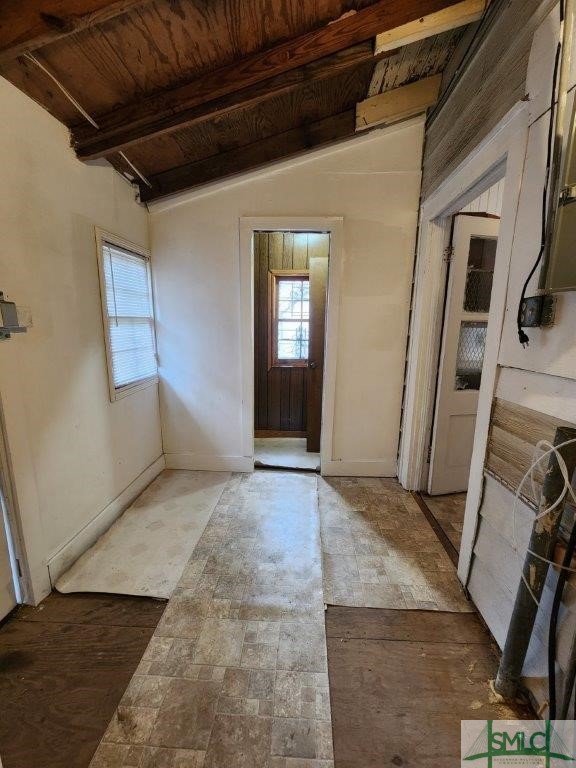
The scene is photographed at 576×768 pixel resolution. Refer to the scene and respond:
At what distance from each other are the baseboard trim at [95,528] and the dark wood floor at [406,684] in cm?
145

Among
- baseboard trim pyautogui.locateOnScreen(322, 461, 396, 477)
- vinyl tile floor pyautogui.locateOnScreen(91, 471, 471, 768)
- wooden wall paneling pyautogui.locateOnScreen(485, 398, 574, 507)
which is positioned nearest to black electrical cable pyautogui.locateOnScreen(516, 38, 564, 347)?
wooden wall paneling pyautogui.locateOnScreen(485, 398, 574, 507)

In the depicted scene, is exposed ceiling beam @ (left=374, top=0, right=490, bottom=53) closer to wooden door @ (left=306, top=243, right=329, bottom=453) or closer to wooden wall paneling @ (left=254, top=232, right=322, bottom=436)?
wooden door @ (left=306, top=243, right=329, bottom=453)

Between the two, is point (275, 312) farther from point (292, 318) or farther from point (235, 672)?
point (235, 672)

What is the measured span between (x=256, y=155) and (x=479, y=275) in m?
1.88

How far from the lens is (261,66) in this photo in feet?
5.00

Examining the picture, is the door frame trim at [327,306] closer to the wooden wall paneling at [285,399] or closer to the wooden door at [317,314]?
the wooden door at [317,314]

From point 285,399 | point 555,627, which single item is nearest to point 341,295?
point 285,399

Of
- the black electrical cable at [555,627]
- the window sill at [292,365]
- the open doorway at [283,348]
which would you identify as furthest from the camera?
the window sill at [292,365]

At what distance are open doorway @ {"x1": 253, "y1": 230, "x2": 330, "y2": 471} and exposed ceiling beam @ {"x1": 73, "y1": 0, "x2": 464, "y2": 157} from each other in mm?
1966

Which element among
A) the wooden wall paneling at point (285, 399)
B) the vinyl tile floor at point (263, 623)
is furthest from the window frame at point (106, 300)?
the wooden wall paneling at point (285, 399)

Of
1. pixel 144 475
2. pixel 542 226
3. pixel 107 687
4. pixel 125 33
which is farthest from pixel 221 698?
pixel 125 33

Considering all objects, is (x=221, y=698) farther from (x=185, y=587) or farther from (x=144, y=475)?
(x=144, y=475)

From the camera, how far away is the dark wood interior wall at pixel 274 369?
385 centimetres

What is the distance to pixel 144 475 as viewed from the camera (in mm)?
2582
